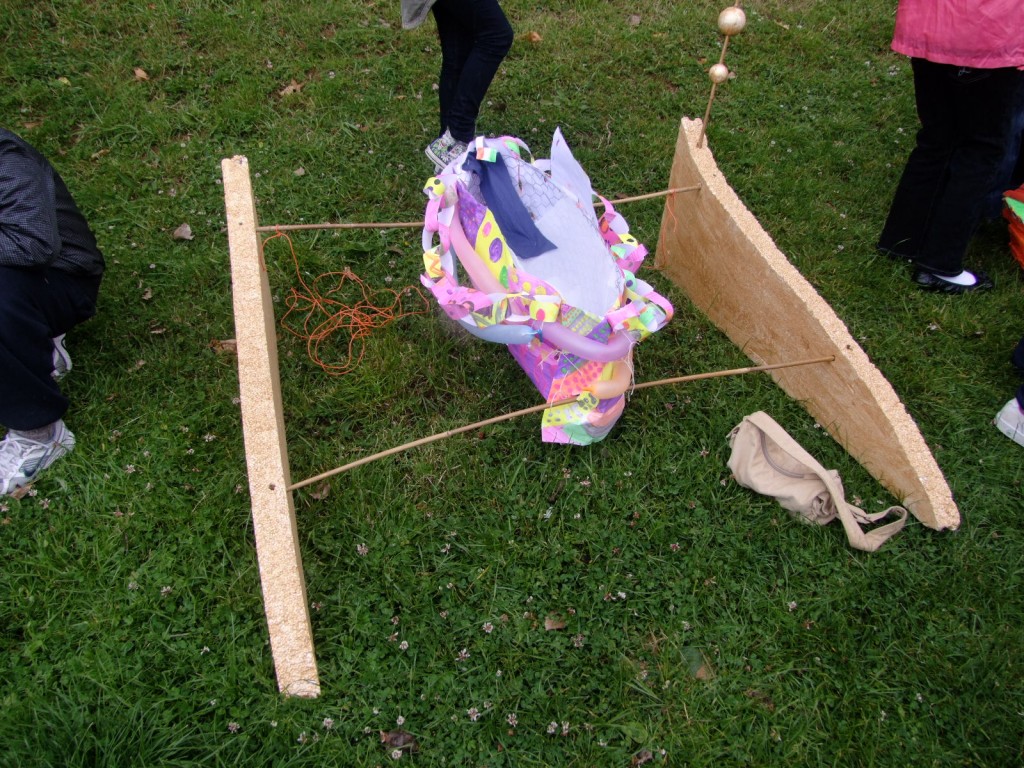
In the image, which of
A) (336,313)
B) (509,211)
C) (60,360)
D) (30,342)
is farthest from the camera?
(336,313)

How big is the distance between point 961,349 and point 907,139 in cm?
137

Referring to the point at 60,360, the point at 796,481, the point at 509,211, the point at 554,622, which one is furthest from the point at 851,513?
Answer: the point at 60,360

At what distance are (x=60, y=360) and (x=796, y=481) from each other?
239 cm

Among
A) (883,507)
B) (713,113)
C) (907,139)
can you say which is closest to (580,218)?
(883,507)

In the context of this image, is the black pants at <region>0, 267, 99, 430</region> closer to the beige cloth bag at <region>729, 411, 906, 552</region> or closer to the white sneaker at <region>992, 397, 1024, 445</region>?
the beige cloth bag at <region>729, 411, 906, 552</region>

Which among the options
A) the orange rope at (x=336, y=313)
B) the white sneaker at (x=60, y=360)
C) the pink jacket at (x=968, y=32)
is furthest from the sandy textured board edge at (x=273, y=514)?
the pink jacket at (x=968, y=32)

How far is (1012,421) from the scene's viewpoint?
95.7 inches

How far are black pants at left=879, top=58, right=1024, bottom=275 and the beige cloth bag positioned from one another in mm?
1255

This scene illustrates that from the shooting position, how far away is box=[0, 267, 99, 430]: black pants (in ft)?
6.73

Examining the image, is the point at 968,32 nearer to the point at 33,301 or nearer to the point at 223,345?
the point at 223,345

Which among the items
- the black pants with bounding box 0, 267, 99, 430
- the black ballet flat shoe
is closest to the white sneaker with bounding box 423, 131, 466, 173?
the black pants with bounding box 0, 267, 99, 430

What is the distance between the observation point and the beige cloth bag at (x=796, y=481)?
210 centimetres

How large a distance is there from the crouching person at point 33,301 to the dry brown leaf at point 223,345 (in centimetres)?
42

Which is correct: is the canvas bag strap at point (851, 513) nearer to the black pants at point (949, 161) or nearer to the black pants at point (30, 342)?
the black pants at point (949, 161)
